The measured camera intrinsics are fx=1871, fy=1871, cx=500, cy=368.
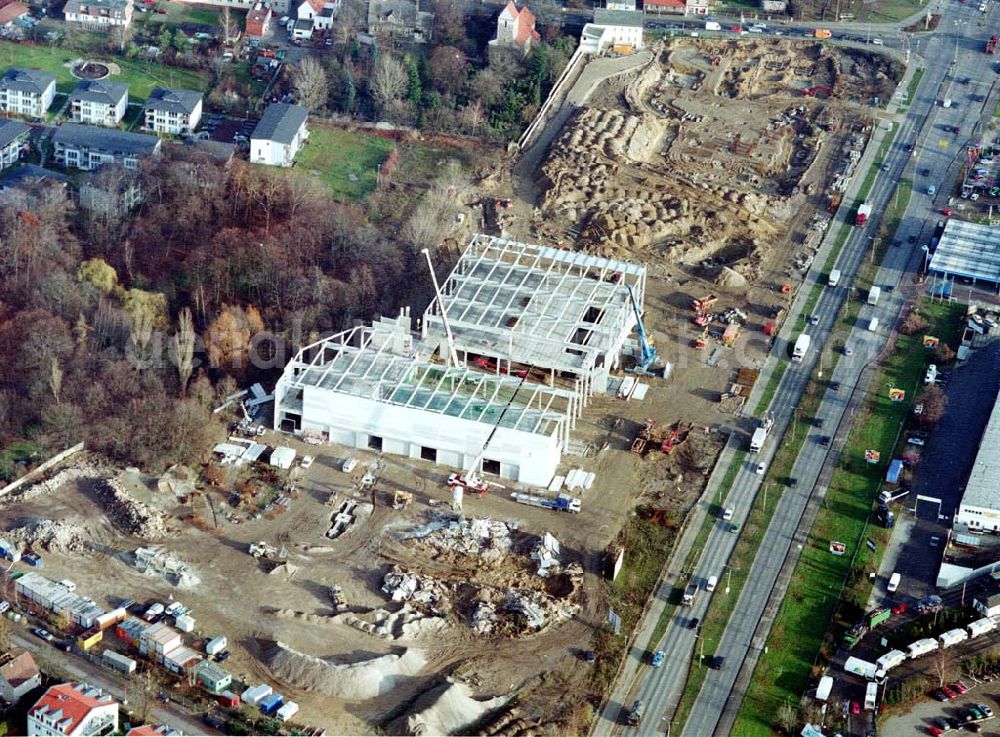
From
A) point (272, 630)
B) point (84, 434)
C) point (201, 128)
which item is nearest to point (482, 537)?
point (272, 630)

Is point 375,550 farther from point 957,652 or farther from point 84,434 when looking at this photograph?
point 957,652

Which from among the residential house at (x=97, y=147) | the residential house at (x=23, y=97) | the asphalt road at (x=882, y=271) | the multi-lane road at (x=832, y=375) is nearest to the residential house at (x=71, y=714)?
the multi-lane road at (x=832, y=375)

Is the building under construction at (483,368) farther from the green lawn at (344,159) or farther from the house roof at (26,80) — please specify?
the house roof at (26,80)

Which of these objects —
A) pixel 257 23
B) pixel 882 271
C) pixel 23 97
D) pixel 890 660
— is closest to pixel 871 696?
pixel 890 660

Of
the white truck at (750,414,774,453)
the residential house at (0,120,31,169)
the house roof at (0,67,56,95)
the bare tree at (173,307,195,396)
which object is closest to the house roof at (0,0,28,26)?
the house roof at (0,67,56,95)

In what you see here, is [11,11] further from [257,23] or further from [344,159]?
[344,159]

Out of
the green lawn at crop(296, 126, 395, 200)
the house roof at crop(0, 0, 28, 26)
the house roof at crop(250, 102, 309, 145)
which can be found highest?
the house roof at crop(250, 102, 309, 145)

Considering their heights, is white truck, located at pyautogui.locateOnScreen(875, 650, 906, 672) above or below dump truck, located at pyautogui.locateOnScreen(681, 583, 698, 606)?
above

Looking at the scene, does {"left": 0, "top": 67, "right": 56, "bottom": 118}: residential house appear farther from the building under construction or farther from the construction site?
the building under construction
